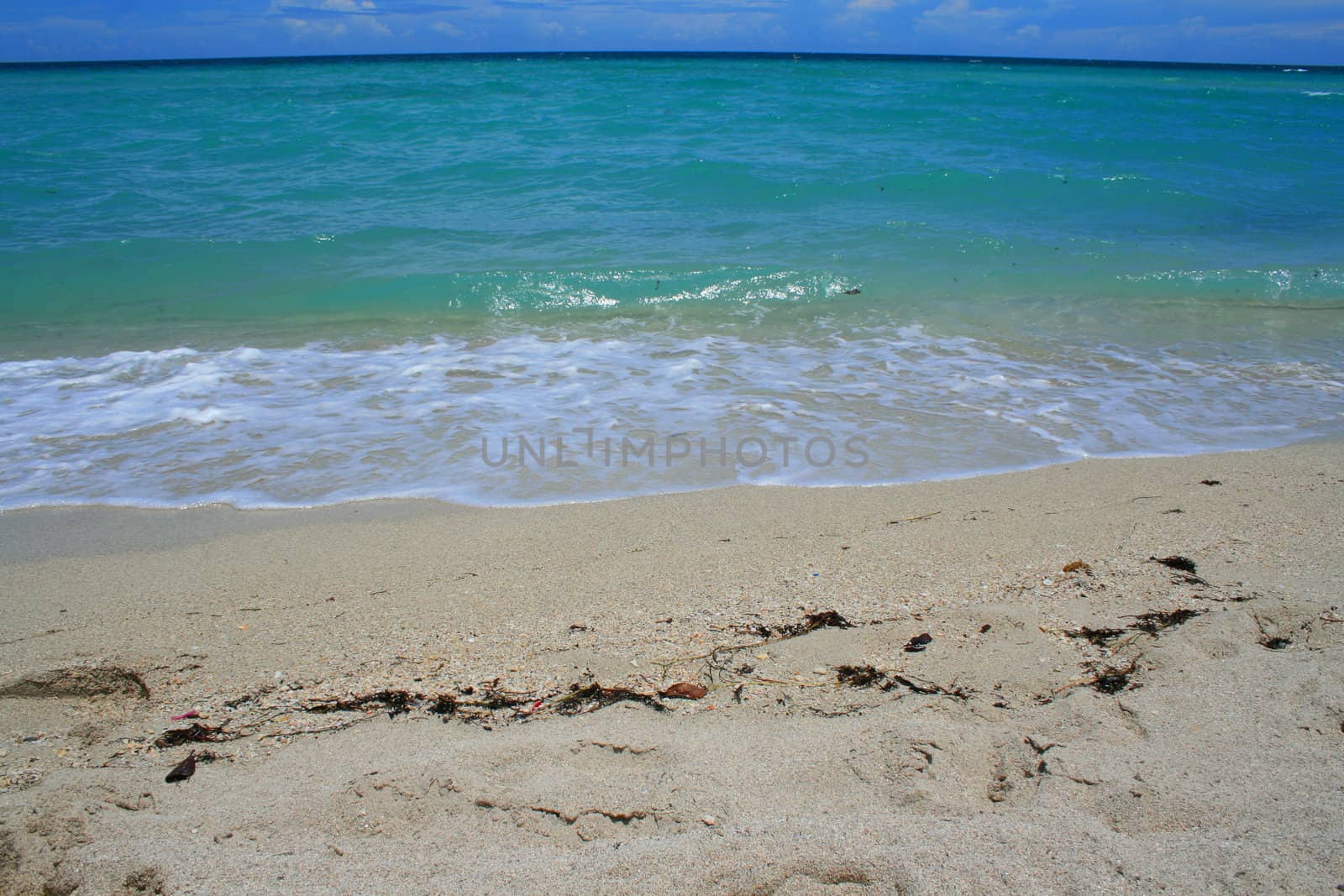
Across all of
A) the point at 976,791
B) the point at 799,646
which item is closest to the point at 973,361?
the point at 799,646

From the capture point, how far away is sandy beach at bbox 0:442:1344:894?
5.12ft

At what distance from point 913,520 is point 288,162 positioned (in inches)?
503

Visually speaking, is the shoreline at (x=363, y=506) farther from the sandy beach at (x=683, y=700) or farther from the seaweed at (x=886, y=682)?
the seaweed at (x=886, y=682)

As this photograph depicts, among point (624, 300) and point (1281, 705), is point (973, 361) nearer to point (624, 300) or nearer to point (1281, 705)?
point (624, 300)

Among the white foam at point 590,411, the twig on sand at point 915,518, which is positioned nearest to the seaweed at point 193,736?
the white foam at point 590,411

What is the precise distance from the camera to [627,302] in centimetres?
725

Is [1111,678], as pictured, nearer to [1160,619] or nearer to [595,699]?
[1160,619]

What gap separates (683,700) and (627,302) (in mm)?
5538

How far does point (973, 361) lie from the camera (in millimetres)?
5637

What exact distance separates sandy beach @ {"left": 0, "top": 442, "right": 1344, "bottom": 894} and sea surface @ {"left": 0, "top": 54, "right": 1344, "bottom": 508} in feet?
2.34

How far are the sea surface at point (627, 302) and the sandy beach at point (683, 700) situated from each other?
0.71 metres

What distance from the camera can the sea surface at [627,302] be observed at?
13.7ft

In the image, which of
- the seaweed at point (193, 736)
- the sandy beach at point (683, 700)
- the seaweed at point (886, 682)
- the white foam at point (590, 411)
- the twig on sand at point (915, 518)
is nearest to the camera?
the sandy beach at point (683, 700)

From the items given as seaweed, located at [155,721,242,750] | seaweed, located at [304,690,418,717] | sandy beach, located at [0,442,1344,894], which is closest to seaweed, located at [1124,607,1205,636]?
sandy beach, located at [0,442,1344,894]
